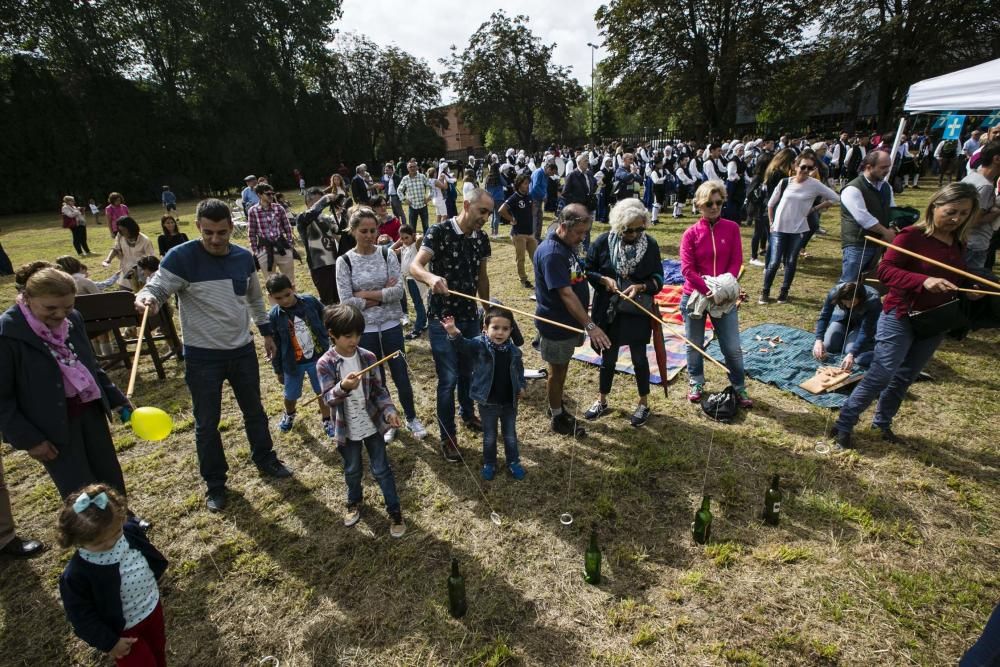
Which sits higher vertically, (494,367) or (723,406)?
(494,367)

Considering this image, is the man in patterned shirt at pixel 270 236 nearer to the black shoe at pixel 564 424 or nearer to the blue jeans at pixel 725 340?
the black shoe at pixel 564 424

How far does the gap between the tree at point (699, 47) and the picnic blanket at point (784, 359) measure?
110 ft

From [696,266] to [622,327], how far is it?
3.47 ft

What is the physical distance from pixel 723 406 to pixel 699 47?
122 feet

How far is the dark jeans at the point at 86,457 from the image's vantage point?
321cm

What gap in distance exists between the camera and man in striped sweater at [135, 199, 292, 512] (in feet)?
11.5

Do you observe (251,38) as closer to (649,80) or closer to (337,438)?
(649,80)

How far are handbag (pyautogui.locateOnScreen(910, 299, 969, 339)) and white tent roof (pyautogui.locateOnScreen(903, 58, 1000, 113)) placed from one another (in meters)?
6.53

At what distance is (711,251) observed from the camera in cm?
473

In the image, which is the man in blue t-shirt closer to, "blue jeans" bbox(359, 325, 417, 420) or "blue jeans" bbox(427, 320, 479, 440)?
"blue jeans" bbox(427, 320, 479, 440)

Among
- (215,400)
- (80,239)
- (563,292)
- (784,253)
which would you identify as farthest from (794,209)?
(80,239)

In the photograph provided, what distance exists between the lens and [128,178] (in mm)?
32094

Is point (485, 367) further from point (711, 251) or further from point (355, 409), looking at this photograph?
point (711, 251)

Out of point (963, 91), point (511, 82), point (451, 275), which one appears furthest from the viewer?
point (511, 82)
